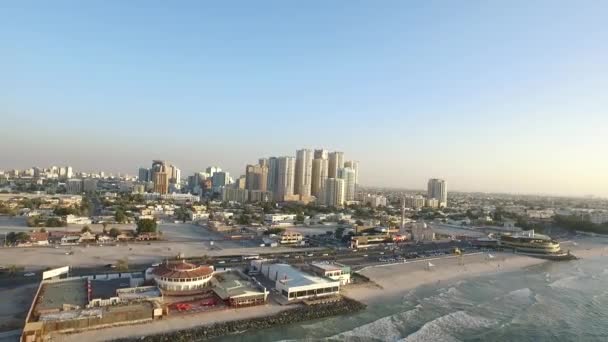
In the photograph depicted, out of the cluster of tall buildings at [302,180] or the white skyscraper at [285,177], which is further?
Result: the white skyscraper at [285,177]

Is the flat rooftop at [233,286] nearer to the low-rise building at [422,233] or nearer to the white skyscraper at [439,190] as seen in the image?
the low-rise building at [422,233]

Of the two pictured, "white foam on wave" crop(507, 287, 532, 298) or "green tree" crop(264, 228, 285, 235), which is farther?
"green tree" crop(264, 228, 285, 235)

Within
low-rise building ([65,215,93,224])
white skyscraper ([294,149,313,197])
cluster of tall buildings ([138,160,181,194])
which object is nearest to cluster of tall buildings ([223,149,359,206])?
white skyscraper ([294,149,313,197])

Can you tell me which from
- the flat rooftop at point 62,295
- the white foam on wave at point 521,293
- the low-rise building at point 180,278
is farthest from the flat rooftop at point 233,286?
the white foam on wave at point 521,293

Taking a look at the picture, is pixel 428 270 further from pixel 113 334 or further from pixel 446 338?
pixel 113 334

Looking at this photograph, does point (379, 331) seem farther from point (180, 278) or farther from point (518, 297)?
point (518, 297)

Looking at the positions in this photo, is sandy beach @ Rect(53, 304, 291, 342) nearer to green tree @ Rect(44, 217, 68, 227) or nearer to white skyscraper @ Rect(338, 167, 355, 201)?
green tree @ Rect(44, 217, 68, 227)

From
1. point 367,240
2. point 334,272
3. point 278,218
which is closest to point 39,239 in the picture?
point 334,272
